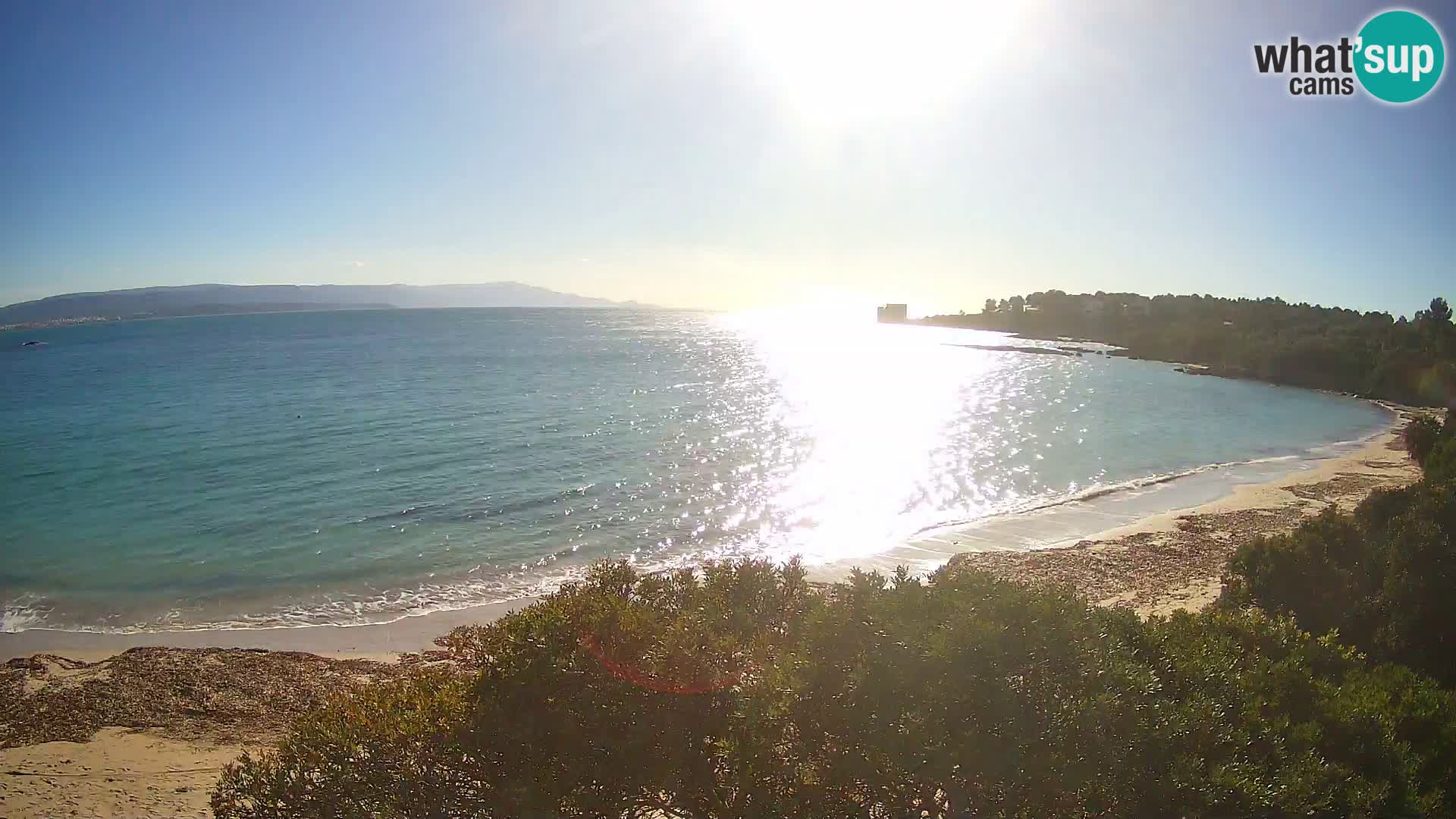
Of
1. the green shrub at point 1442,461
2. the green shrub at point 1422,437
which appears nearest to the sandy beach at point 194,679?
the green shrub at point 1442,461

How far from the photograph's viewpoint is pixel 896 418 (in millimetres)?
45031

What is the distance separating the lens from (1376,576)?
A: 1063cm

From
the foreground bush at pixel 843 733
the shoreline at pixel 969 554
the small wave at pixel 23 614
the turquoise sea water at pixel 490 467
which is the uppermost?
the foreground bush at pixel 843 733

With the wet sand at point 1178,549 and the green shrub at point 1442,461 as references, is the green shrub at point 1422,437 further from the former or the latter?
the green shrub at point 1442,461

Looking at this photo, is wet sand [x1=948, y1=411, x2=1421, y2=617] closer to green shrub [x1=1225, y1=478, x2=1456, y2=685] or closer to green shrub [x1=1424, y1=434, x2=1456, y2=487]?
green shrub [x1=1225, y1=478, x2=1456, y2=685]

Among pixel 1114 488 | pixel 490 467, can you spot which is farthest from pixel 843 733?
pixel 1114 488

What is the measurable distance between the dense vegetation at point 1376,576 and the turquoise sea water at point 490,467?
380 inches

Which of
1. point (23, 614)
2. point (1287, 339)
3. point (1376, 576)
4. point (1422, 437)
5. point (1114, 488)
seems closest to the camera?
point (1376, 576)

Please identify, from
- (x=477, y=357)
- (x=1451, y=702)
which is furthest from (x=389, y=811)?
(x=477, y=357)

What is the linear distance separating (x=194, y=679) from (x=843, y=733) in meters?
12.2

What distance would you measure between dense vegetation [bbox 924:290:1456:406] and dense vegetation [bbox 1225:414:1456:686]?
50.3m

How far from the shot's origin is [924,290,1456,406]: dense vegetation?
5609cm

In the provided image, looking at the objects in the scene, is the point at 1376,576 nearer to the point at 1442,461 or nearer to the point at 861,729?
the point at 861,729

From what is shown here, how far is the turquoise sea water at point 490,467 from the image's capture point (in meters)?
17.2
